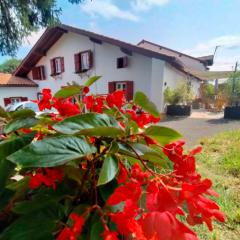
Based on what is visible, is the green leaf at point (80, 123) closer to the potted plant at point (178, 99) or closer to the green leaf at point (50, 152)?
the green leaf at point (50, 152)

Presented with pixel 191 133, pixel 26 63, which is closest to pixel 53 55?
pixel 26 63

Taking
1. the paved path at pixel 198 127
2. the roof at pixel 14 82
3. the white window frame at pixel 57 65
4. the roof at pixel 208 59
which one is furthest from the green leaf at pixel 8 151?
the roof at pixel 208 59

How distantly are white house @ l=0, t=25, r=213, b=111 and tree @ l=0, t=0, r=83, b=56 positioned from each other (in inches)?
84.2

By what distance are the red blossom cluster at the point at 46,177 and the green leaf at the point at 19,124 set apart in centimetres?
11

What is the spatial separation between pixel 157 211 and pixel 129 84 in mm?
9189

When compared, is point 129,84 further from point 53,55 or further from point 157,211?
point 157,211

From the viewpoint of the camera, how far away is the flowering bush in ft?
1.16

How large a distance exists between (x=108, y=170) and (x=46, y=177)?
0.17 metres

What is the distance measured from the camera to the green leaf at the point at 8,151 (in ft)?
1.53

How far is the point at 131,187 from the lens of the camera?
37 centimetres

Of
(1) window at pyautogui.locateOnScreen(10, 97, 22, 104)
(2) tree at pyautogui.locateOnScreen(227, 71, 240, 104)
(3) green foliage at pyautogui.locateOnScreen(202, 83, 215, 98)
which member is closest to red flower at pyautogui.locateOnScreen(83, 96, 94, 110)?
(2) tree at pyautogui.locateOnScreen(227, 71, 240, 104)

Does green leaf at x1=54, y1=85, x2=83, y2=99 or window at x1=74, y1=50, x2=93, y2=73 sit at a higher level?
window at x1=74, y1=50, x2=93, y2=73

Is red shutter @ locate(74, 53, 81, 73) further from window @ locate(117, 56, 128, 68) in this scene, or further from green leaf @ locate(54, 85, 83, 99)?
green leaf @ locate(54, 85, 83, 99)

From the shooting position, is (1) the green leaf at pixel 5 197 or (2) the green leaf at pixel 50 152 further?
(1) the green leaf at pixel 5 197
